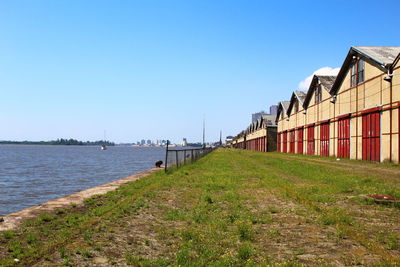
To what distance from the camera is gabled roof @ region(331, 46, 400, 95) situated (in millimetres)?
25656

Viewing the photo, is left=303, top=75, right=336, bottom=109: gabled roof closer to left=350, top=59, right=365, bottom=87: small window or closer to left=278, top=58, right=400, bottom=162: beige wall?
left=278, top=58, right=400, bottom=162: beige wall

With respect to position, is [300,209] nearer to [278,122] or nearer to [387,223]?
[387,223]

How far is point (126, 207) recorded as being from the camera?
31.3 ft

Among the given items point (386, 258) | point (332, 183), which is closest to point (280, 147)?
point (332, 183)

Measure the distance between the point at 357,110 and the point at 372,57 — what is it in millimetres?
4724

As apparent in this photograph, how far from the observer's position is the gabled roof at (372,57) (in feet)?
84.2

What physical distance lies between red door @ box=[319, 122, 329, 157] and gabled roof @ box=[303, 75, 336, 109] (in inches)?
163

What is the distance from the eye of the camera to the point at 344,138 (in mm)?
32375

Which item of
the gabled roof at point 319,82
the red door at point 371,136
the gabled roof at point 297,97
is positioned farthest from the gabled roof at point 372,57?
the gabled roof at point 297,97

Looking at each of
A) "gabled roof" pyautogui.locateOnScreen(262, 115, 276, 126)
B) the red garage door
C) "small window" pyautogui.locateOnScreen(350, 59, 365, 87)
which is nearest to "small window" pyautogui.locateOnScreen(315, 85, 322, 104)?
"small window" pyautogui.locateOnScreen(350, 59, 365, 87)

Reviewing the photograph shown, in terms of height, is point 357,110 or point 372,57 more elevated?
point 372,57

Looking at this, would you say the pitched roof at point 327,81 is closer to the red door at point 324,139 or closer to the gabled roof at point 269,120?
the red door at point 324,139

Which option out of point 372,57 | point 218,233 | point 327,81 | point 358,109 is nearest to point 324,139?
point 327,81

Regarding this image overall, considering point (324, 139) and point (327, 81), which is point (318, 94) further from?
point (324, 139)
